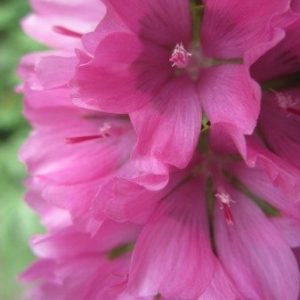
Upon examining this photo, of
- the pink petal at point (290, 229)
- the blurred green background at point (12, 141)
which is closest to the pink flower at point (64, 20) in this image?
the pink petal at point (290, 229)

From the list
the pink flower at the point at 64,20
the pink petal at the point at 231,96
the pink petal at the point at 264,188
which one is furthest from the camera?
the pink flower at the point at 64,20

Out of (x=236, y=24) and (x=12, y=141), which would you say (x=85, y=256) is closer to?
(x=236, y=24)

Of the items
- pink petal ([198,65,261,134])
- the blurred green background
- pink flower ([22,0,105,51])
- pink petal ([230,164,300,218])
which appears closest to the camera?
pink petal ([198,65,261,134])

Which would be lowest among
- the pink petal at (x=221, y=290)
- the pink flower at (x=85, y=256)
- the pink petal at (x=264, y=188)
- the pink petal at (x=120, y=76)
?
the pink flower at (x=85, y=256)

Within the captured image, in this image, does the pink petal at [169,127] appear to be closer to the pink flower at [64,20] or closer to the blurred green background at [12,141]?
the pink flower at [64,20]

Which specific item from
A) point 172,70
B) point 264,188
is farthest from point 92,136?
point 264,188

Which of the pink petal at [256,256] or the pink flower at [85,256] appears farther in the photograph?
the pink flower at [85,256]

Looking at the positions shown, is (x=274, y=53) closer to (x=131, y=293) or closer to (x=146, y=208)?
(x=146, y=208)

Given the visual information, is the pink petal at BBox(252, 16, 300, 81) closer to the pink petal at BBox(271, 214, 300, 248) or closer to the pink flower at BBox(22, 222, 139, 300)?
the pink petal at BBox(271, 214, 300, 248)

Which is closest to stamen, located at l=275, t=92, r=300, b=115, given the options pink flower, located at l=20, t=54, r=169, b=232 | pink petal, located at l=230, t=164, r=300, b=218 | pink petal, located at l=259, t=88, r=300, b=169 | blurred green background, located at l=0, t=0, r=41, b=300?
pink petal, located at l=259, t=88, r=300, b=169
